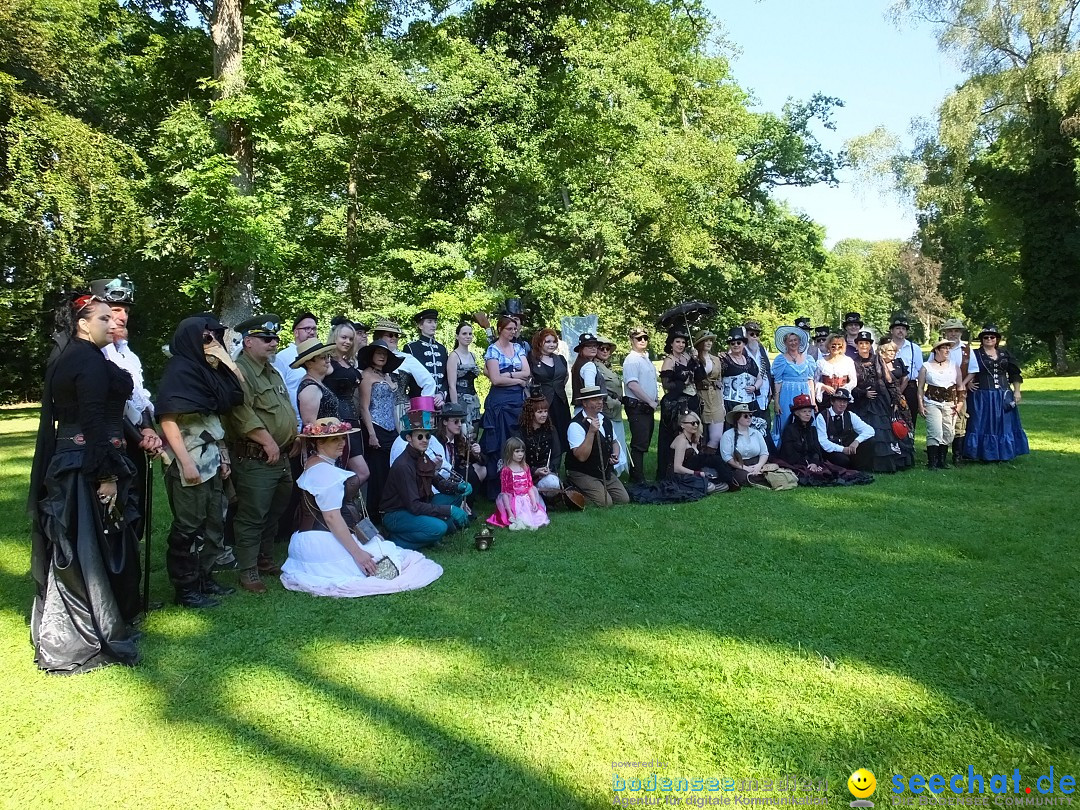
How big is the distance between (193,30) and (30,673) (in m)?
16.4

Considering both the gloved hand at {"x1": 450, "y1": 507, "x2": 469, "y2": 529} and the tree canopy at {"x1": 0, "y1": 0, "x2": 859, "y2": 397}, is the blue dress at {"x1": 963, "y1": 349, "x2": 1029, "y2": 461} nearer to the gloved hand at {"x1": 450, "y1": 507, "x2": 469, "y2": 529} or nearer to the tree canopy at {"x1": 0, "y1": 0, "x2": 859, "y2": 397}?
the gloved hand at {"x1": 450, "y1": 507, "x2": 469, "y2": 529}

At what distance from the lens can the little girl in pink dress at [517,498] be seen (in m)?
6.25

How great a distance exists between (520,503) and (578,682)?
9.93 ft

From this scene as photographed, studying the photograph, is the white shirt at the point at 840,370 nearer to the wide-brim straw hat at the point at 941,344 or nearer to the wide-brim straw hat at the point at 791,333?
the wide-brim straw hat at the point at 791,333

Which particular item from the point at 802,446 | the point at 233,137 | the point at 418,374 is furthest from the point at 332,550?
the point at 233,137

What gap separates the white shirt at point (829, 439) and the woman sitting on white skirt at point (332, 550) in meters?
5.19

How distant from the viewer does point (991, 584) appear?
14.3ft

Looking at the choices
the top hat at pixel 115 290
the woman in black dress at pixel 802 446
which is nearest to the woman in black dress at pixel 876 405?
the woman in black dress at pixel 802 446

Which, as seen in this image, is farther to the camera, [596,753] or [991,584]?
[991,584]

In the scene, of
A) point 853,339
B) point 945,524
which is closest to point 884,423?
point 853,339

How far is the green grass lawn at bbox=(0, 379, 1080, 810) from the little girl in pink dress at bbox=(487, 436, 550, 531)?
89 cm

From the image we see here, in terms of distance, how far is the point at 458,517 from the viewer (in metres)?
6.02

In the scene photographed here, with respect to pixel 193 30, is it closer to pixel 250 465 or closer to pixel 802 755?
pixel 250 465

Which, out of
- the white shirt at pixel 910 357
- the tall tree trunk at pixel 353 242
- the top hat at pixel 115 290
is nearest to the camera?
the top hat at pixel 115 290
